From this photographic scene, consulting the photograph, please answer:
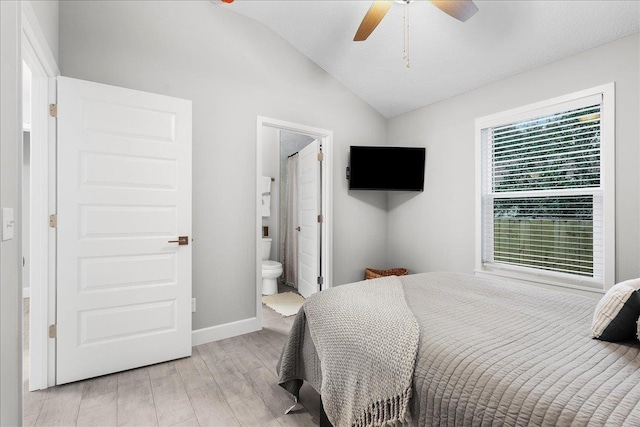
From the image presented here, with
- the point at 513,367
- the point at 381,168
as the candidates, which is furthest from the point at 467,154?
the point at 513,367

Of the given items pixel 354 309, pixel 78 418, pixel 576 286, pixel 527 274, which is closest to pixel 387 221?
pixel 527 274

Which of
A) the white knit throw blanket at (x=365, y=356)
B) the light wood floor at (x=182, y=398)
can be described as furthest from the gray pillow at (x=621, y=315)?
the light wood floor at (x=182, y=398)

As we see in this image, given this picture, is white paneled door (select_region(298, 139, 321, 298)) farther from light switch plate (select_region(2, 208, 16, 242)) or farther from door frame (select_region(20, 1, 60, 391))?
light switch plate (select_region(2, 208, 16, 242))

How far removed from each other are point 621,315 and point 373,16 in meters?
2.03

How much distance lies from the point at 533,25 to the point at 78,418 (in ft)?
12.9

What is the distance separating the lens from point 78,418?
178cm

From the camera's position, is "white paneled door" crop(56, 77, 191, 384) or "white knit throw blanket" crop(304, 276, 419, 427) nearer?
"white knit throw blanket" crop(304, 276, 419, 427)

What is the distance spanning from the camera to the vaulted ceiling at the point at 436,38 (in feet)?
7.34

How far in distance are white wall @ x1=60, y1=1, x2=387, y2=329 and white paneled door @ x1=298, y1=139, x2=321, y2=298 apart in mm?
545

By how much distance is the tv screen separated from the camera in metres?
3.70

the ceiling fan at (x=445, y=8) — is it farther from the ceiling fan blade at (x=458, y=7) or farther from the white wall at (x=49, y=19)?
the white wall at (x=49, y=19)

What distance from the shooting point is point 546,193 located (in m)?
2.73

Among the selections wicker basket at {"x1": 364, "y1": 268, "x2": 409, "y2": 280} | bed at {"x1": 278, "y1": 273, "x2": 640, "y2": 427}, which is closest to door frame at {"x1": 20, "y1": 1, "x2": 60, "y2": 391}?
bed at {"x1": 278, "y1": 273, "x2": 640, "y2": 427}

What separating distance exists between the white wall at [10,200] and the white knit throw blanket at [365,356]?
3.90ft
